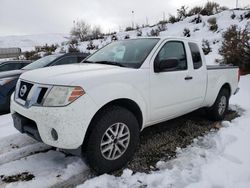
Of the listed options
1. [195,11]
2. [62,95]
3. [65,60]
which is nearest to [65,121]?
[62,95]

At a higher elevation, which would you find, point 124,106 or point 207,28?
point 207,28

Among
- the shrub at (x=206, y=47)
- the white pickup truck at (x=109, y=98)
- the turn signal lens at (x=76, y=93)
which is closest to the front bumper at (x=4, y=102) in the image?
the white pickup truck at (x=109, y=98)

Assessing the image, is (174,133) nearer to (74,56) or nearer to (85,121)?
(85,121)

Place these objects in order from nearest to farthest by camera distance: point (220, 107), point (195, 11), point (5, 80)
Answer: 1. point (220, 107)
2. point (5, 80)
3. point (195, 11)

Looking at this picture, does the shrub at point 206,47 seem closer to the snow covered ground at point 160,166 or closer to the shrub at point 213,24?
the shrub at point 213,24

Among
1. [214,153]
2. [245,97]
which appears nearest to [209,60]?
[245,97]

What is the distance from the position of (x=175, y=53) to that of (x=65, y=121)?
7.58ft

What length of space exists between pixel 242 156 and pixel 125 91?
1.92 meters

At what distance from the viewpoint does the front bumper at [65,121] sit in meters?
2.73

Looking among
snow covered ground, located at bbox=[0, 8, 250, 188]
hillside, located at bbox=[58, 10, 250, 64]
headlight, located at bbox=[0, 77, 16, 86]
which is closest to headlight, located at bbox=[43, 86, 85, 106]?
snow covered ground, located at bbox=[0, 8, 250, 188]

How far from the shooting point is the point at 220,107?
17.7 ft

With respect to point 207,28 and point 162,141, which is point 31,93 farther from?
point 207,28

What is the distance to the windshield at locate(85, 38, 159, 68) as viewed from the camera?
3.69 meters

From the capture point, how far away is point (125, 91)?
126 inches
